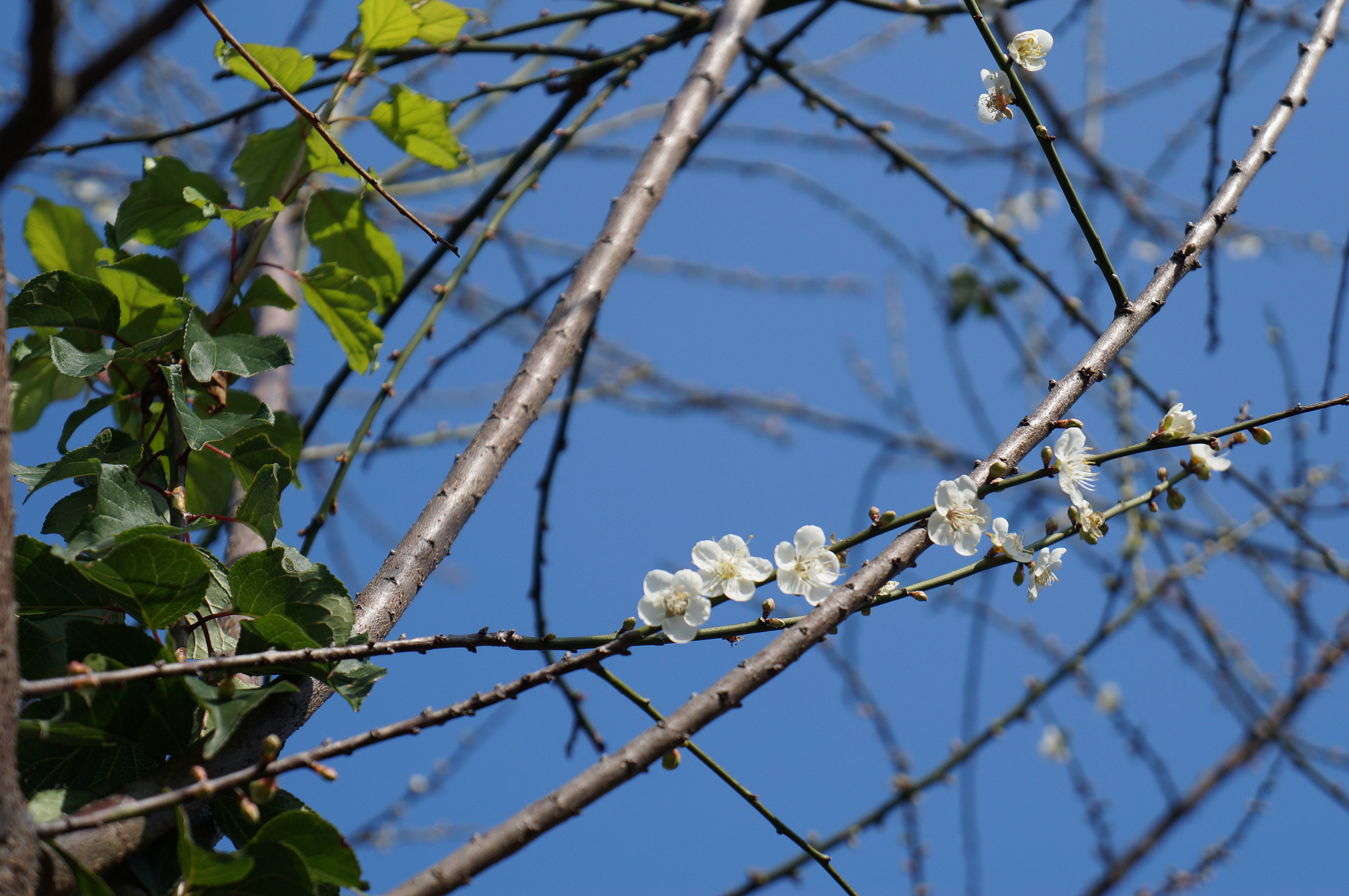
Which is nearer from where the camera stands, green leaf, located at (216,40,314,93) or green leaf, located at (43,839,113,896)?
green leaf, located at (43,839,113,896)

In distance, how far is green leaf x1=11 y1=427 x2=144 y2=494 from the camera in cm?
80

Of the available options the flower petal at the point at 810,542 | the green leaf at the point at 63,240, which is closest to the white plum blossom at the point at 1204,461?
the flower petal at the point at 810,542

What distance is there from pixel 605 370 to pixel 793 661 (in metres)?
3.08

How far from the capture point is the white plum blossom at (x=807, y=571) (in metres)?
0.80

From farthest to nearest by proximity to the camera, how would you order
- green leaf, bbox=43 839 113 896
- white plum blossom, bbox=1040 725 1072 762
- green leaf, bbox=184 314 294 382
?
white plum blossom, bbox=1040 725 1072 762
green leaf, bbox=184 314 294 382
green leaf, bbox=43 839 113 896

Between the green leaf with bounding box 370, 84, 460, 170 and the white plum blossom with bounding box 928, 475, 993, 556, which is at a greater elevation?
the green leaf with bounding box 370, 84, 460, 170

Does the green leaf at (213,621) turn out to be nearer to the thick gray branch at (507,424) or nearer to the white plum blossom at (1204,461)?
the thick gray branch at (507,424)

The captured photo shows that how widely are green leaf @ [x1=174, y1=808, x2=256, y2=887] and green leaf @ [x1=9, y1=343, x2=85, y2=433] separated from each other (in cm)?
68

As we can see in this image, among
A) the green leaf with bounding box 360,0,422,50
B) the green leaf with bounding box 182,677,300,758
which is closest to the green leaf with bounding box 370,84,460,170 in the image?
the green leaf with bounding box 360,0,422,50

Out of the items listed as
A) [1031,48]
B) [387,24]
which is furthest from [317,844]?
[1031,48]

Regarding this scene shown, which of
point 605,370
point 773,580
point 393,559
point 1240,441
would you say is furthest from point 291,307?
point 605,370

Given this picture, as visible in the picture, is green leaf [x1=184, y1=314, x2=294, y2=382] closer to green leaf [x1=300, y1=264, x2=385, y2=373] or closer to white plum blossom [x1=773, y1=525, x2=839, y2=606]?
green leaf [x1=300, y1=264, x2=385, y2=373]

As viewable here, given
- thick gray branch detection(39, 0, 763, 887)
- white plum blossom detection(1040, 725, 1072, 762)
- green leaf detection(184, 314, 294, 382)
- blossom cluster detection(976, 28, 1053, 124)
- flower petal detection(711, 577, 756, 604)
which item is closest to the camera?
thick gray branch detection(39, 0, 763, 887)

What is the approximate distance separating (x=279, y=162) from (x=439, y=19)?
313 millimetres
